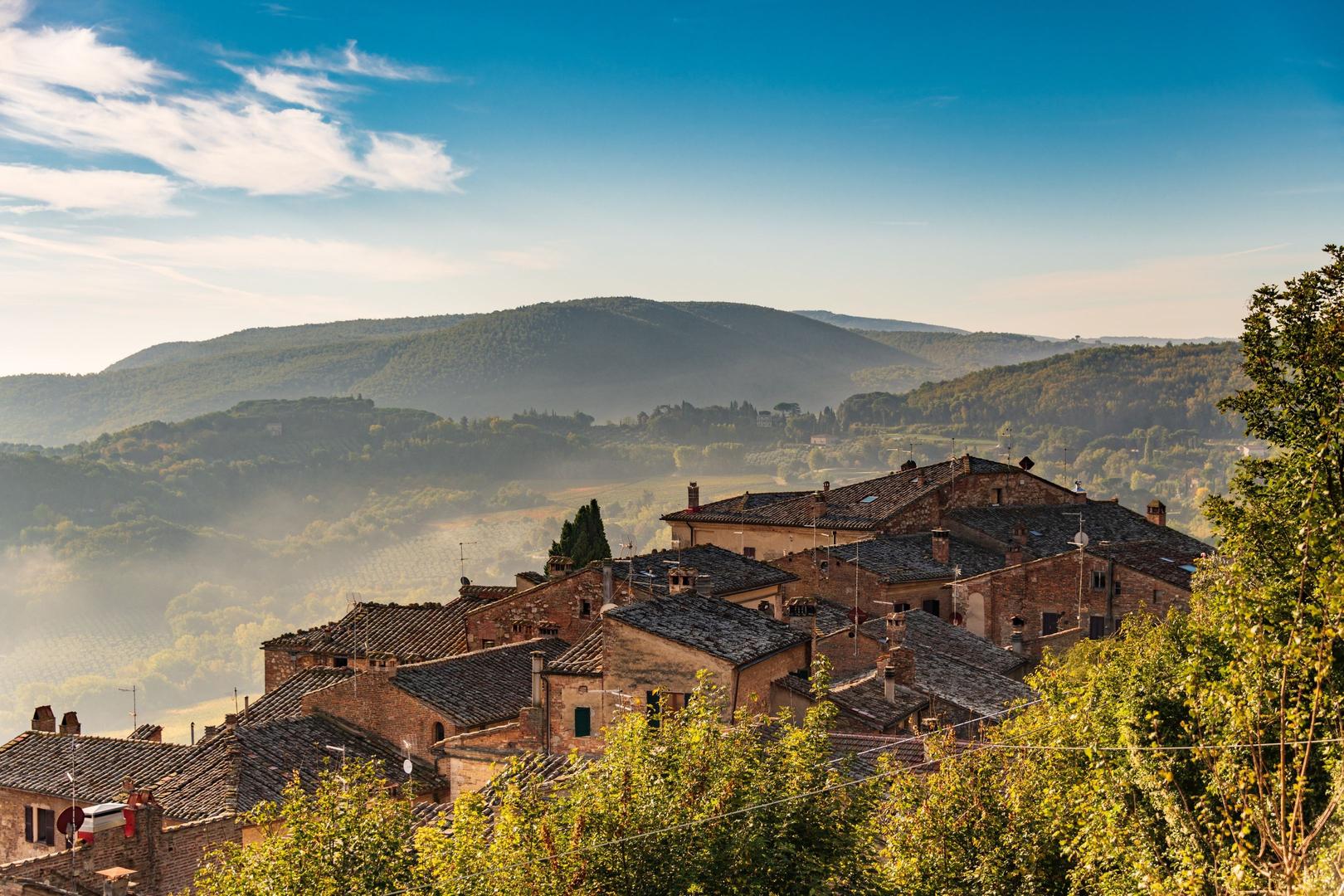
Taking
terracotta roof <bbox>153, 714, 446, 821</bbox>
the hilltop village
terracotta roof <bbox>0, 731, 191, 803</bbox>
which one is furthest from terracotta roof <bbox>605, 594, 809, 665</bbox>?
terracotta roof <bbox>0, 731, 191, 803</bbox>

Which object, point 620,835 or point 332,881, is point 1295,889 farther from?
point 332,881

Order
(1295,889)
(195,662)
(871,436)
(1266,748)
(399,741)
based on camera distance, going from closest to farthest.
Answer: (1295,889), (1266,748), (399,741), (195,662), (871,436)

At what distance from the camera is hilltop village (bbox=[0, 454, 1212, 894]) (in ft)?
85.0

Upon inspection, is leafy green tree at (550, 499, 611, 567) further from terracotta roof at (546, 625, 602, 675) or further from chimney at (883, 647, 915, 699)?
terracotta roof at (546, 625, 602, 675)

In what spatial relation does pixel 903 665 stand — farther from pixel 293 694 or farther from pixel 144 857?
pixel 144 857

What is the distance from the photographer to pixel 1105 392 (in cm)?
16888

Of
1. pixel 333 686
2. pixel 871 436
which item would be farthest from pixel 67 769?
pixel 871 436

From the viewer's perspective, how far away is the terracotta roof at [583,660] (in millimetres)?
27422

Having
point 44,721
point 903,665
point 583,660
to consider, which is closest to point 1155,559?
point 903,665

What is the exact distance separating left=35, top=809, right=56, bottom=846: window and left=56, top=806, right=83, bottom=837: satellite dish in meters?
4.64

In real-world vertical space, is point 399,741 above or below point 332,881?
below

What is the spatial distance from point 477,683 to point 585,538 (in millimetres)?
24497

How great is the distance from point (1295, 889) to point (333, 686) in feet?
82.7

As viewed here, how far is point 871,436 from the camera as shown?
188 metres
